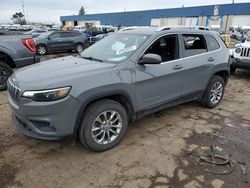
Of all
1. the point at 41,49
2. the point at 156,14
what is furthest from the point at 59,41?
the point at 156,14

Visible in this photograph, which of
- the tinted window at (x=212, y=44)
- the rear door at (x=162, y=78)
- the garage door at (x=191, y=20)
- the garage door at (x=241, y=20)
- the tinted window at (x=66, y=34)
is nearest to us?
the rear door at (x=162, y=78)

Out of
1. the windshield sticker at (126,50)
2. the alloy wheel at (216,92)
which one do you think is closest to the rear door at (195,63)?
the alloy wheel at (216,92)

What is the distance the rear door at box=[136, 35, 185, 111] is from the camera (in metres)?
3.52

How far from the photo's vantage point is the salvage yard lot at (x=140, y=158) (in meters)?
2.78

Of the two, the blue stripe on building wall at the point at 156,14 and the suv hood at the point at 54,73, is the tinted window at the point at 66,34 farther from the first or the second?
the blue stripe on building wall at the point at 156,14

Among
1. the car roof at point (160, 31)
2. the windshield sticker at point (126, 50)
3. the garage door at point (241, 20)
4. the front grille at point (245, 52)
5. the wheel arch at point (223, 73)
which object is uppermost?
the garage door at point (241, 20)

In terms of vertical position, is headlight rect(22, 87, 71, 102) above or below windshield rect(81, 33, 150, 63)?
below

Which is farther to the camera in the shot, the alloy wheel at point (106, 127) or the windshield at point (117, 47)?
the windshield at point (117, 47)

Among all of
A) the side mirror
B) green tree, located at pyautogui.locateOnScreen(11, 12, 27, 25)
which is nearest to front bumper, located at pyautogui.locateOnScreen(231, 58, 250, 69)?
the side mirror

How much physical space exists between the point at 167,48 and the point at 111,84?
154 centimetres

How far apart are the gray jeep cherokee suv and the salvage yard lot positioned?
0.34 metres

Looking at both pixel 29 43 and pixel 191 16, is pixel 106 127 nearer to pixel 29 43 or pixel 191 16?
pixel 29 43

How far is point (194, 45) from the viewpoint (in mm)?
4469

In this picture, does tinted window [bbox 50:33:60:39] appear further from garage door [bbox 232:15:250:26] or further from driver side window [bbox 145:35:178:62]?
garage door [bbox 232:15:250:26]
